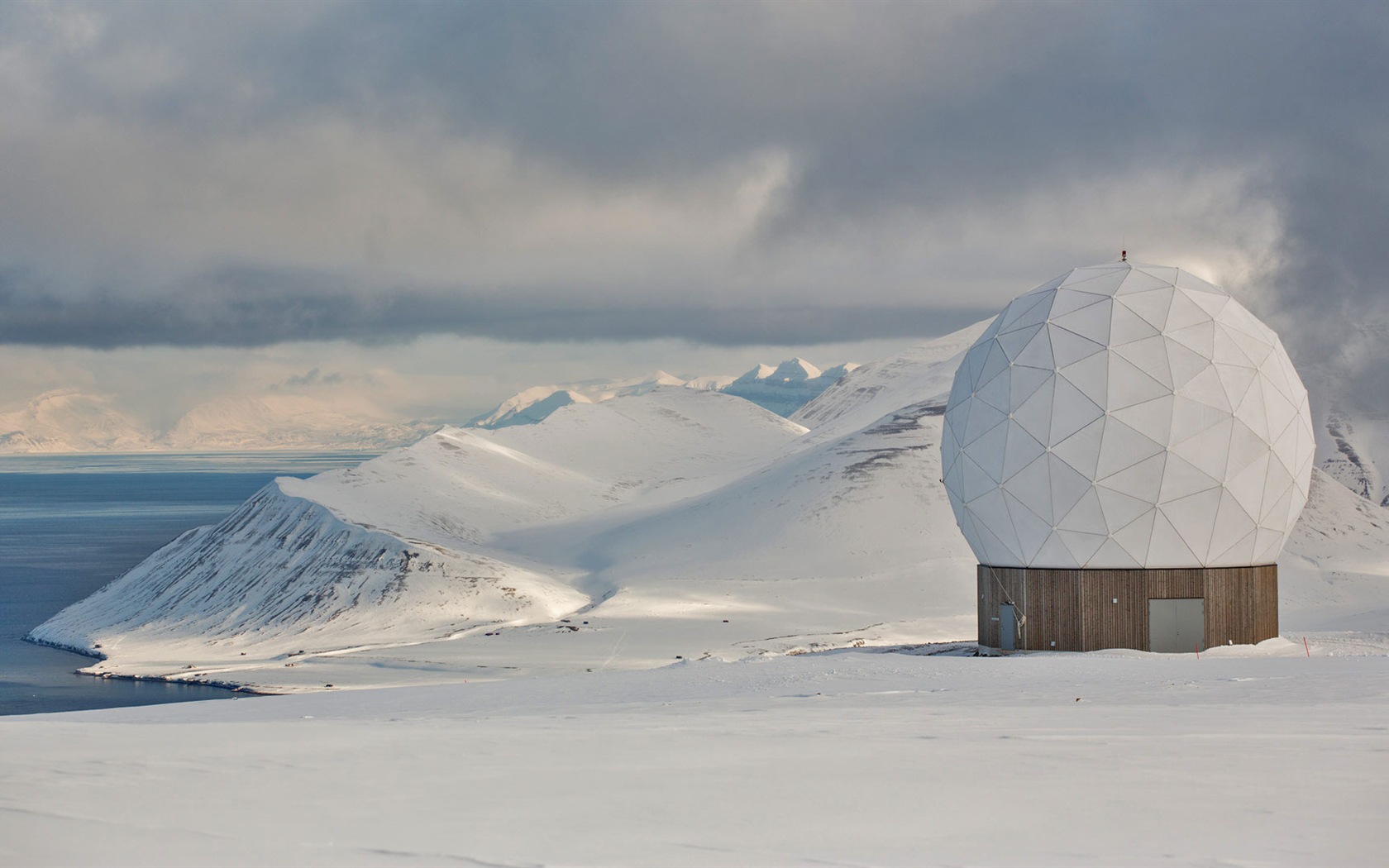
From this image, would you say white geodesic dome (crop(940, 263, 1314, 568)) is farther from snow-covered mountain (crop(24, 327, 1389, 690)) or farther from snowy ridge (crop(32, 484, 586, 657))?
snowy ridge (crop(32, 484, 586, 657))

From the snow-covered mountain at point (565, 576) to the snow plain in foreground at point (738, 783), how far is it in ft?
119

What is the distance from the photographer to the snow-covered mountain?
6412 centimetres

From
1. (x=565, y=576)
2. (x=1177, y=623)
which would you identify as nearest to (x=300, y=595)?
(x=565, y=576)

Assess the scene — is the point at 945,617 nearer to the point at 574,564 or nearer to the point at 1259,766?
the point at 574,564

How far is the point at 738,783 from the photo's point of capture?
12.1 m

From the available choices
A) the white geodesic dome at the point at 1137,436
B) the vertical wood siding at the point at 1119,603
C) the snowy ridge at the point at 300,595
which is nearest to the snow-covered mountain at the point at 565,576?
the snowy ridge at the point at 300,595

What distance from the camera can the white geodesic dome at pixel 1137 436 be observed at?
34250mm

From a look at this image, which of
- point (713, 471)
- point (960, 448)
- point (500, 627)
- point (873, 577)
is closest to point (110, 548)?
point (713, 471)

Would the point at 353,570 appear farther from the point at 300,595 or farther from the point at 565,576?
the point at 565,576

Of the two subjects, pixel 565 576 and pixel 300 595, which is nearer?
pixel 300 595

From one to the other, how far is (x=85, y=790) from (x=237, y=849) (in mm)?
3252

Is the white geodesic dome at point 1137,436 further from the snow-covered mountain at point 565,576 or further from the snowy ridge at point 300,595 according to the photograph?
the snowy ridge at point 300,595

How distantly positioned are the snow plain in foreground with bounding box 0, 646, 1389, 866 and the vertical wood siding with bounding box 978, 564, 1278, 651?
1350 centimetres

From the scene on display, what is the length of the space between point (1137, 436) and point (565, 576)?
6979cm
